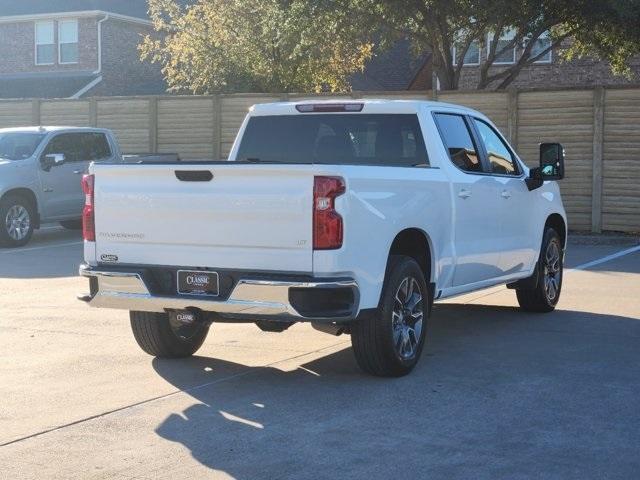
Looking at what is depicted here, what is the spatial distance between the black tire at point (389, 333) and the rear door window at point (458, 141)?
147cm

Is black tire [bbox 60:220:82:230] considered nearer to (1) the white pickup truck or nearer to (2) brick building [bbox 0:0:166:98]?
(1) the white pickup truck

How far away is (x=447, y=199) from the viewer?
8.49 metres

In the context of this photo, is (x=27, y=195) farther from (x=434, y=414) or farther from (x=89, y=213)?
(x=434, y=414)

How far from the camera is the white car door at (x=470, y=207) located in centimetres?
877

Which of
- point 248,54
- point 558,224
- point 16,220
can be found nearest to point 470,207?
point 558,224

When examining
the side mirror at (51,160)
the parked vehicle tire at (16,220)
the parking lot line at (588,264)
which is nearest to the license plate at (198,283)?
the parking lot line at (588,264)

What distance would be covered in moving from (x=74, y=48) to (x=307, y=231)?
110 ft

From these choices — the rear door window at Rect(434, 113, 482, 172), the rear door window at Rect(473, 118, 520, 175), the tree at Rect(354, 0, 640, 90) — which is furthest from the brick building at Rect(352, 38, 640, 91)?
the rear door window at Rect(434, 113, 482, 172)

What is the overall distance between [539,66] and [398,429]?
1237 inches

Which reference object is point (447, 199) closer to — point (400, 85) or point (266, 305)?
point (266, 305)

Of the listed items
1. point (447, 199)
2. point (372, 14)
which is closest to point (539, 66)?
point (372, 14)

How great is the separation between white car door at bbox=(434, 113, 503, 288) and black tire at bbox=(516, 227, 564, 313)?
108 cm

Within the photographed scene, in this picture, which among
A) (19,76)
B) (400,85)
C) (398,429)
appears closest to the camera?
(398,429)

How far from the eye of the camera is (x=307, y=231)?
6988 mm
